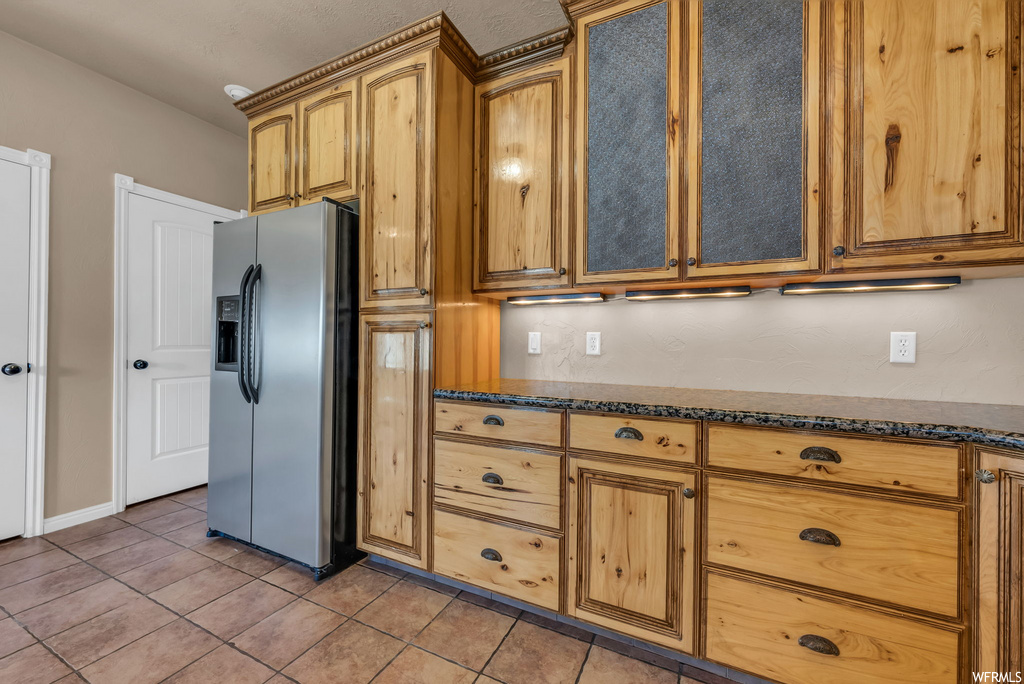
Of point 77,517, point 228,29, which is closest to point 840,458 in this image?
point 228,29

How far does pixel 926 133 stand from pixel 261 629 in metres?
2.98

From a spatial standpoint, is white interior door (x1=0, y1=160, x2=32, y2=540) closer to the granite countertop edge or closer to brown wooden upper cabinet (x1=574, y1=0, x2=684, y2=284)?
the granite countertop edge

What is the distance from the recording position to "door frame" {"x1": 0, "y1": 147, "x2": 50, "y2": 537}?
245 centimetres

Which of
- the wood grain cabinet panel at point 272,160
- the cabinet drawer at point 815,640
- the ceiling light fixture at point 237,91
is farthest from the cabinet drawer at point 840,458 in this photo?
the ceiling light fixture at point 237,91

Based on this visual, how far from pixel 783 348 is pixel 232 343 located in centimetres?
273

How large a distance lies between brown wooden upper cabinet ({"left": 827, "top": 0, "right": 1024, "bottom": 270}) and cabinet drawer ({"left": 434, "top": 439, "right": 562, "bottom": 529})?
52.0 inches

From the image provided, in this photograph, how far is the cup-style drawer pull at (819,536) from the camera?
4.23 ft

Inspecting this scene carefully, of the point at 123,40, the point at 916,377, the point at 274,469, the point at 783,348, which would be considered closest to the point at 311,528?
the point at 274,469

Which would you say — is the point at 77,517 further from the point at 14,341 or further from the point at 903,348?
the point at 903,348

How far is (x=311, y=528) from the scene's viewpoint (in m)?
2.04

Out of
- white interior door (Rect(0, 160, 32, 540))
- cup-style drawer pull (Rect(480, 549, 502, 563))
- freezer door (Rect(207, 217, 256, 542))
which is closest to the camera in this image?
cup-style drawer pull (Rect(480, 549, 502, 563))

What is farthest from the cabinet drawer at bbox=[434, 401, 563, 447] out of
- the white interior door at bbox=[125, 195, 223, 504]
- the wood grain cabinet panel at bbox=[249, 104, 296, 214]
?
the white interior door at bbox=[125, 195, 223, 504]

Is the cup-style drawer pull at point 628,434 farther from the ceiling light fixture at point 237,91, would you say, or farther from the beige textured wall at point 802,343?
the ceiling light fixture at point 237,91

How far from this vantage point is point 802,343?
1818mm
